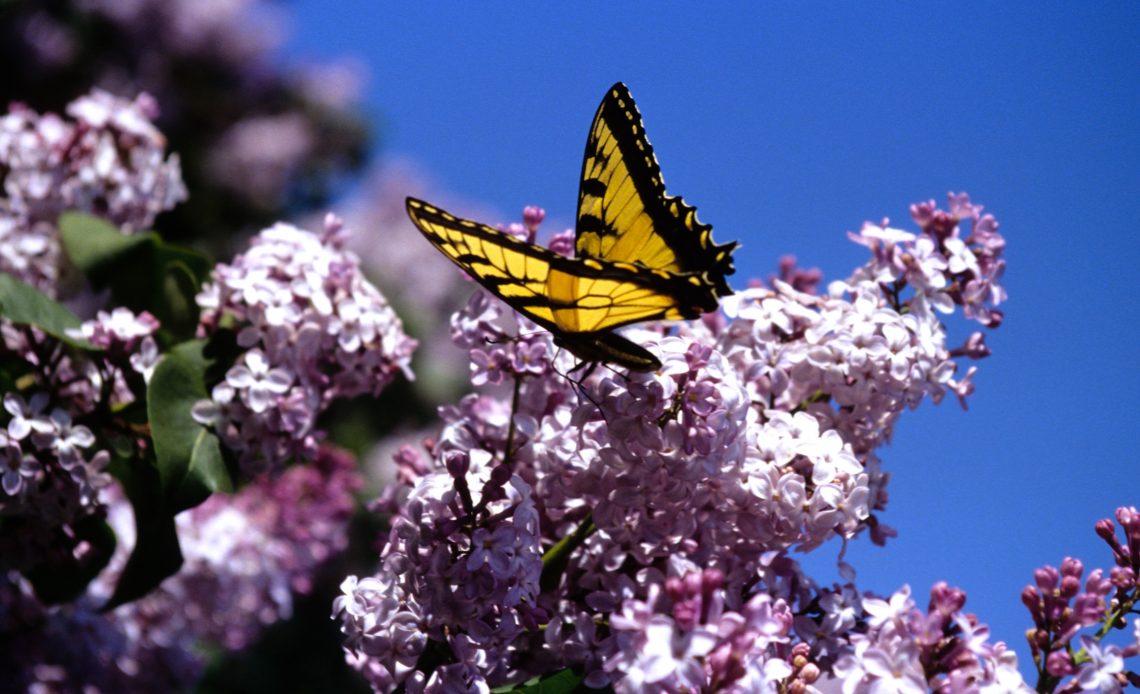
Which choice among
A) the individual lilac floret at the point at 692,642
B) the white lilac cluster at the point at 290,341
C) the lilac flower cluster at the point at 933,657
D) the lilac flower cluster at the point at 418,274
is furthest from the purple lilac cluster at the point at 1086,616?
the lilac flower cluster at the point at 418,274

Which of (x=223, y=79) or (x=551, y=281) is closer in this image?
(x=551, y=281)

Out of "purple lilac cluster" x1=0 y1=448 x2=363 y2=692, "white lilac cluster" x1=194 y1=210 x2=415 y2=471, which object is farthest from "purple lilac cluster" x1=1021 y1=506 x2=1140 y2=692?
"purple lilac cluster" x1=0 y1=448 x2=363 y2=692

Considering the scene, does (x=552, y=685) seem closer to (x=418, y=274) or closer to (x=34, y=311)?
(x=34, y=311)

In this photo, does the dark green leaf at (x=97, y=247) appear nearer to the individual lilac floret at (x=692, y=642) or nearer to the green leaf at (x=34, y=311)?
the green leaf at (x=34, y=311)

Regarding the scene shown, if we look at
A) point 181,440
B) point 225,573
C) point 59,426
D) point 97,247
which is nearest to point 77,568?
point 59,426

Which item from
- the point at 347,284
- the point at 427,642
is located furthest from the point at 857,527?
the point at 347,284

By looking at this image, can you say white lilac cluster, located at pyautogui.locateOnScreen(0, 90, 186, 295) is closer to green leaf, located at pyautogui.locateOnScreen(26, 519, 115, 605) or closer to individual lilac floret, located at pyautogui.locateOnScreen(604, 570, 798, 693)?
green leaf, located at pyautogui.locateOnScreen(26, 519, 115, 605)
